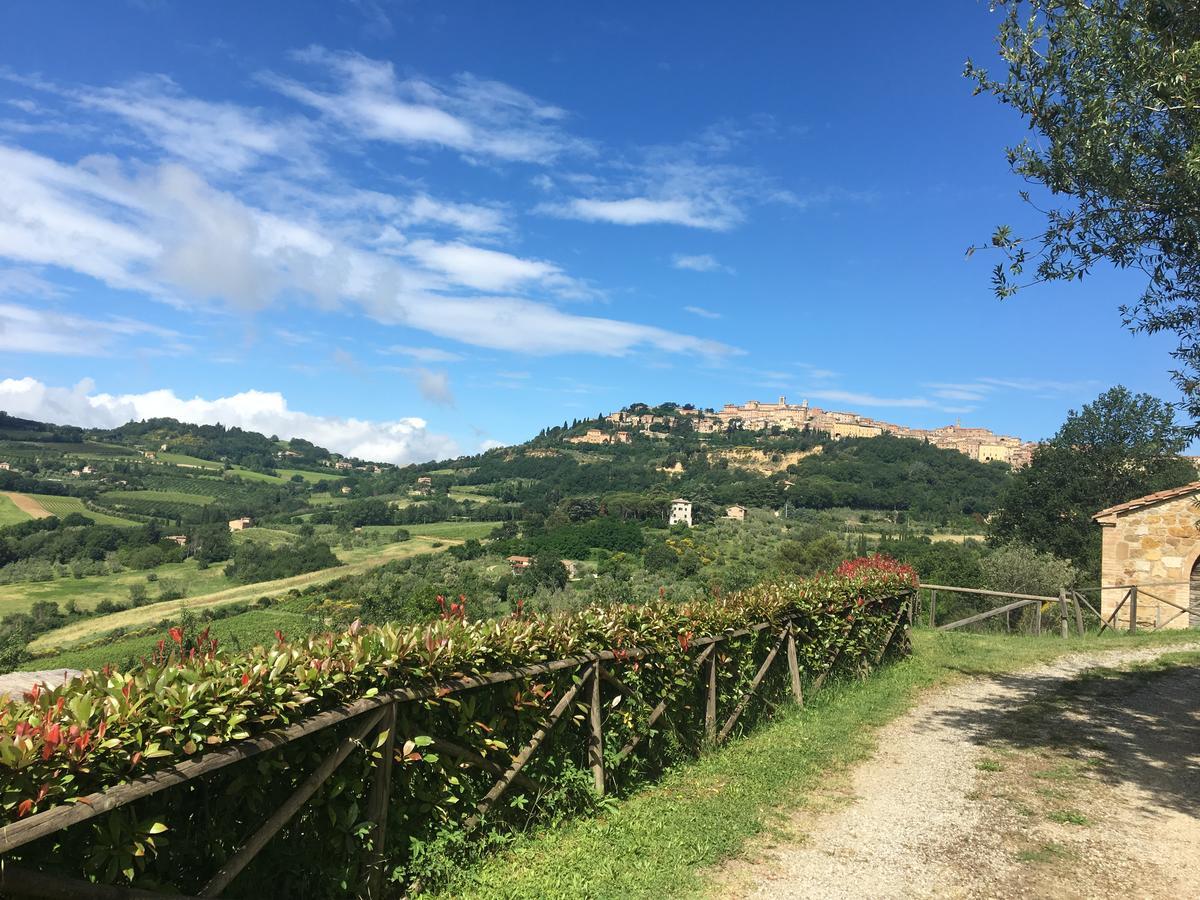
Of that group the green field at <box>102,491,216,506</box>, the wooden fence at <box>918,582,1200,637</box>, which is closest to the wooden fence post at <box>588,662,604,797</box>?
the wooden fence at <box>918,582,1200,637</box>

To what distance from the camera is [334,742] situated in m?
3.80

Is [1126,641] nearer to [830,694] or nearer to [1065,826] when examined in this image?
[830,694]

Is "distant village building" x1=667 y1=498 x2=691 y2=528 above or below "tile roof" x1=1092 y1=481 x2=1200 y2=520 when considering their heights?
below

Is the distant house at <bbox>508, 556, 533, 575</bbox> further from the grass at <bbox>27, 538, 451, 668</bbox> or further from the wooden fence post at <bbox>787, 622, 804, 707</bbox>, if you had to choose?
the wooden fence post at <bbox>787, 622, 804, 707</bbox>

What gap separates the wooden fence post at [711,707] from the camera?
715 centimetres

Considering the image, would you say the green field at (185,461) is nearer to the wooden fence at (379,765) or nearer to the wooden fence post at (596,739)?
the wooden fence at (379,765)

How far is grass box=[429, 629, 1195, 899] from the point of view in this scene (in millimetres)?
4371

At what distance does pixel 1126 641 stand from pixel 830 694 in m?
8.94

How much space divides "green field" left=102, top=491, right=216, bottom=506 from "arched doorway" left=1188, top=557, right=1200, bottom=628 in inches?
5141

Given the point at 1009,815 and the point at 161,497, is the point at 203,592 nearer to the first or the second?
the point at 161,497

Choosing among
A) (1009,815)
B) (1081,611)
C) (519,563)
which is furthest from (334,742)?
(519,563)

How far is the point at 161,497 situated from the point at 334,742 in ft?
450

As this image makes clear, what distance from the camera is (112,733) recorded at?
9.12 ft

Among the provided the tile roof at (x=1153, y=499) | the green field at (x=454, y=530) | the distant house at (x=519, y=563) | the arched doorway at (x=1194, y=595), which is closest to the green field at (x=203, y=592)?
the green field at (x=454, y=530)
